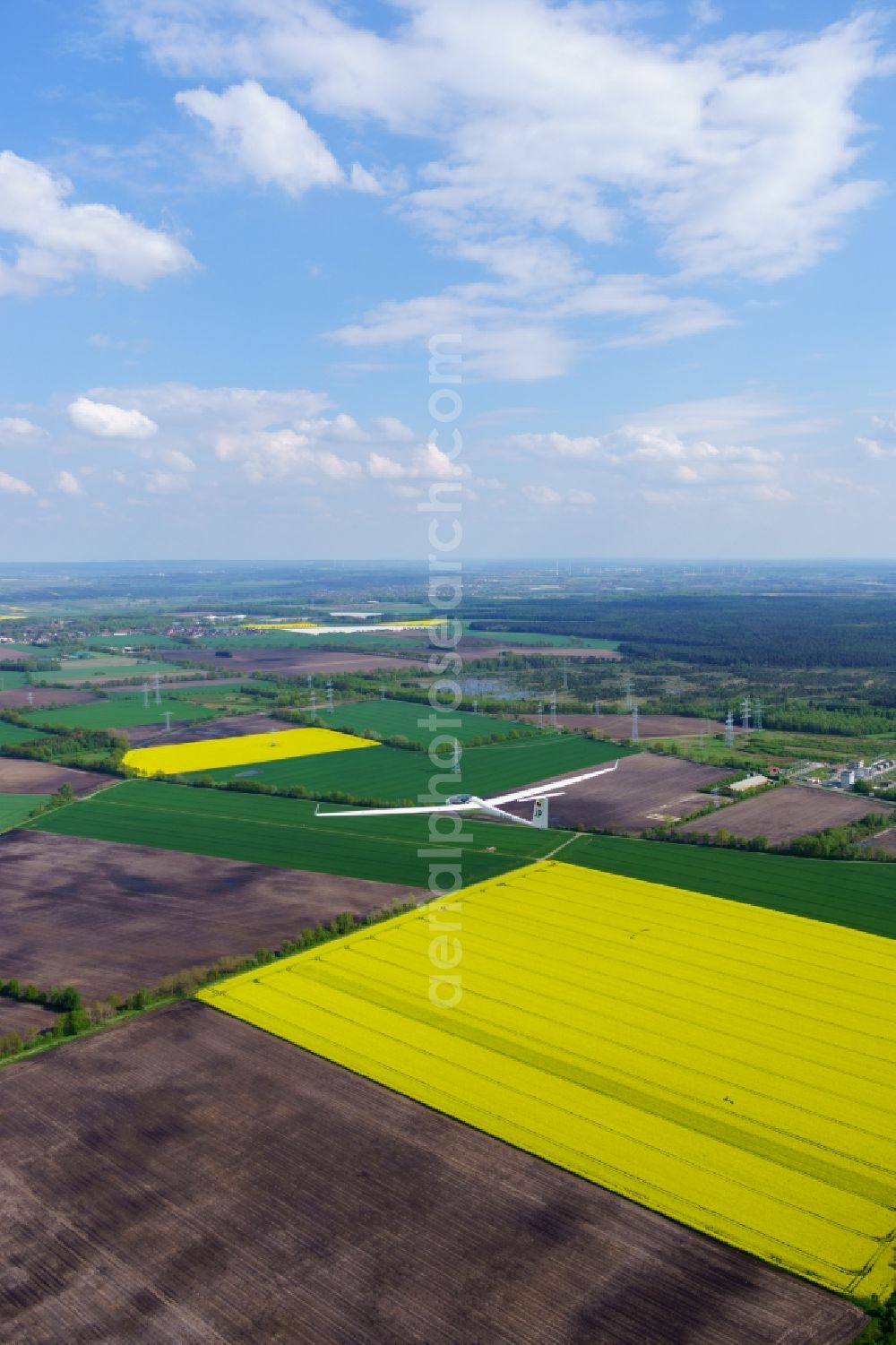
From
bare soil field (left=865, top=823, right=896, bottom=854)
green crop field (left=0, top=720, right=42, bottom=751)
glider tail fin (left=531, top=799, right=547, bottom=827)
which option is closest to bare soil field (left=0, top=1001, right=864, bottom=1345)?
glider tail fin (left=531, top=799, right=547, bottom=827)

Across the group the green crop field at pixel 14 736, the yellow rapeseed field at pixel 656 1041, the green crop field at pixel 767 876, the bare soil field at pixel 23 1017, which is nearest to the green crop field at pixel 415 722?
the green crop field at pixel 14 736

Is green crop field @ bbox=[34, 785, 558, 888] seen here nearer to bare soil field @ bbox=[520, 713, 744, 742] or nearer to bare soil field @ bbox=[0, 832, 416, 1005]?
bare soil field @ bbox=[0, 832, 416, 1005]

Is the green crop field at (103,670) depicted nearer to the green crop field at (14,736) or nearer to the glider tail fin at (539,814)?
the green crop field at (14,736)

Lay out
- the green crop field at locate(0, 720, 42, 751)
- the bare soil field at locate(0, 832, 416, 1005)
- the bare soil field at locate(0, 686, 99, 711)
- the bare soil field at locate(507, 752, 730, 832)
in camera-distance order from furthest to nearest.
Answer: the bare soil field at locate(0, 686, 99, 711), the green crop field at locate(0, 720, 42, 751), the bare soil field at locate(507, 752, 730, 832), the bare soil field at locate(0, 832, 416, 1005)

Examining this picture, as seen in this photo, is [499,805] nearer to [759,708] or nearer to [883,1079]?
[883,1079]

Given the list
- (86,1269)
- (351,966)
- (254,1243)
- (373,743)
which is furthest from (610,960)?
(373,743)
